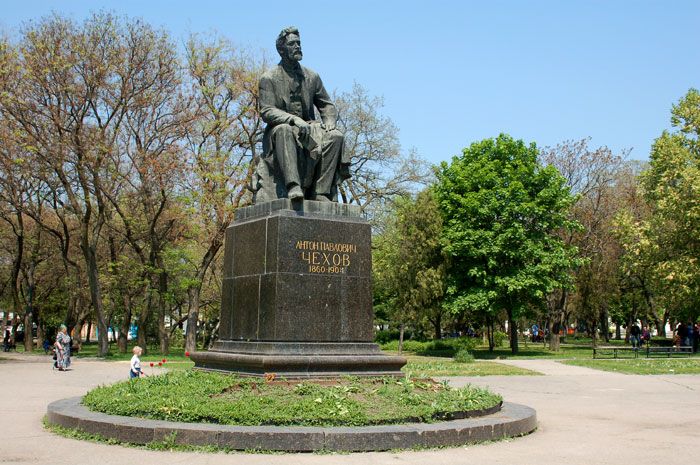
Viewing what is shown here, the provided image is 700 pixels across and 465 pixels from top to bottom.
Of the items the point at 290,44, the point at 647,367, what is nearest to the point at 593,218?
the point at 647,367

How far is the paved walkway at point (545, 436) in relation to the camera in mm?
7414

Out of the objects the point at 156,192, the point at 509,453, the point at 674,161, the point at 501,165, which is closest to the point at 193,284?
the point at 156,192

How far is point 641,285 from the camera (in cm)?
4931

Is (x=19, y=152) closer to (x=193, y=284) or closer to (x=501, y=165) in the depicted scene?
(x=193, y=284)

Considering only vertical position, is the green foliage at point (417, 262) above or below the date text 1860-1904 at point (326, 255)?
above

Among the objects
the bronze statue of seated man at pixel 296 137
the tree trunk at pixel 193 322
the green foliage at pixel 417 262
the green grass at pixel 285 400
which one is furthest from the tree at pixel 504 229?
the green grass at pixel 285 400

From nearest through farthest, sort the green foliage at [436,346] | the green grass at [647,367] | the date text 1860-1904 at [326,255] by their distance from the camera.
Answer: the date text 1860-1904 at [326,255] < the green grass at [647,367] < the green foliage at [436,346]

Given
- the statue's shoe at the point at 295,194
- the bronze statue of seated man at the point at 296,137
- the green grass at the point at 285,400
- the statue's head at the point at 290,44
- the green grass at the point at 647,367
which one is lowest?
the green grass at the point at 647,367

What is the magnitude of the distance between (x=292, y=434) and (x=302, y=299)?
302cm

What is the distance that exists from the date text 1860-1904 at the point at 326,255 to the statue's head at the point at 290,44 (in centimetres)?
348

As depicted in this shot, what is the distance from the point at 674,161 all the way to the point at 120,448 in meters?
33.5

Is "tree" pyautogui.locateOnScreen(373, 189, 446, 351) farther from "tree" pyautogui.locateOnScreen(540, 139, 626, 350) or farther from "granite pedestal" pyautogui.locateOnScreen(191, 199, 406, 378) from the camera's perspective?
"granite pedestal" pyautogui.locateOnScreen(191, 199, 406, 378)

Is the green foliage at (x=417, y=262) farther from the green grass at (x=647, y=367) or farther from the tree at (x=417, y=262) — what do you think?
the green grass at (x=647, y=367)

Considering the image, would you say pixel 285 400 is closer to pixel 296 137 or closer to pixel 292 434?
pixel 292 434
